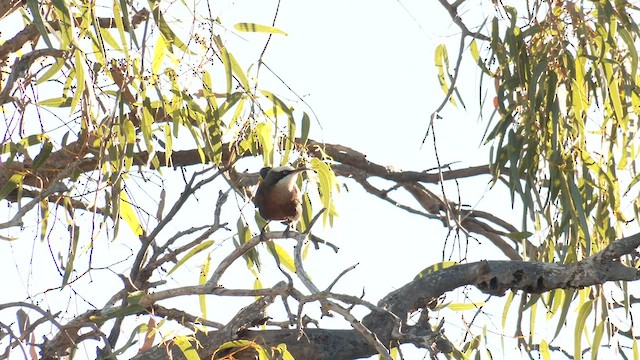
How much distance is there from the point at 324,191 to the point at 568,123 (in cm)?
73

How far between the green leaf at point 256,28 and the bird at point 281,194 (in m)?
0.55

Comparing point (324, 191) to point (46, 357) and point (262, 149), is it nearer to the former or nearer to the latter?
point (262, 149)

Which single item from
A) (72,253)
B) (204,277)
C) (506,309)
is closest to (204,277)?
(204,277)

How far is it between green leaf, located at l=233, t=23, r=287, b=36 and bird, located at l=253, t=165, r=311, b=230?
1.80 feet

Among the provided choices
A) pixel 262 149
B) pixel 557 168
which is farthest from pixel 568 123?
pixel 262 149

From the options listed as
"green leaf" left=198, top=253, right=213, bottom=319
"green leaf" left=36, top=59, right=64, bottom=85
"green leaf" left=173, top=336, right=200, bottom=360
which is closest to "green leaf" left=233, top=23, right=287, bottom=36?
"green leaf" left=36, top=59, right=64, bottom=85

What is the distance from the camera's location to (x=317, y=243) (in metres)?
3.27

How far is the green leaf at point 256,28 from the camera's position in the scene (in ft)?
9.91

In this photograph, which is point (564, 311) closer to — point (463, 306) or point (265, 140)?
point (463, 306)

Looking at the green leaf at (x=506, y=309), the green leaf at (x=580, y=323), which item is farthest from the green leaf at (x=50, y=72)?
the green leaf at (x=580, y=323)

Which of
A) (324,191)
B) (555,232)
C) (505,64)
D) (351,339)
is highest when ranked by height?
(505,64)

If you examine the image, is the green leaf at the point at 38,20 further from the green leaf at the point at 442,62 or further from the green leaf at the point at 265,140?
the green leaf at the point at 442,62

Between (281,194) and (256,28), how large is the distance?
0.71 m

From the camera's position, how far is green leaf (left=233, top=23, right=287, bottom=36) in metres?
3.02
